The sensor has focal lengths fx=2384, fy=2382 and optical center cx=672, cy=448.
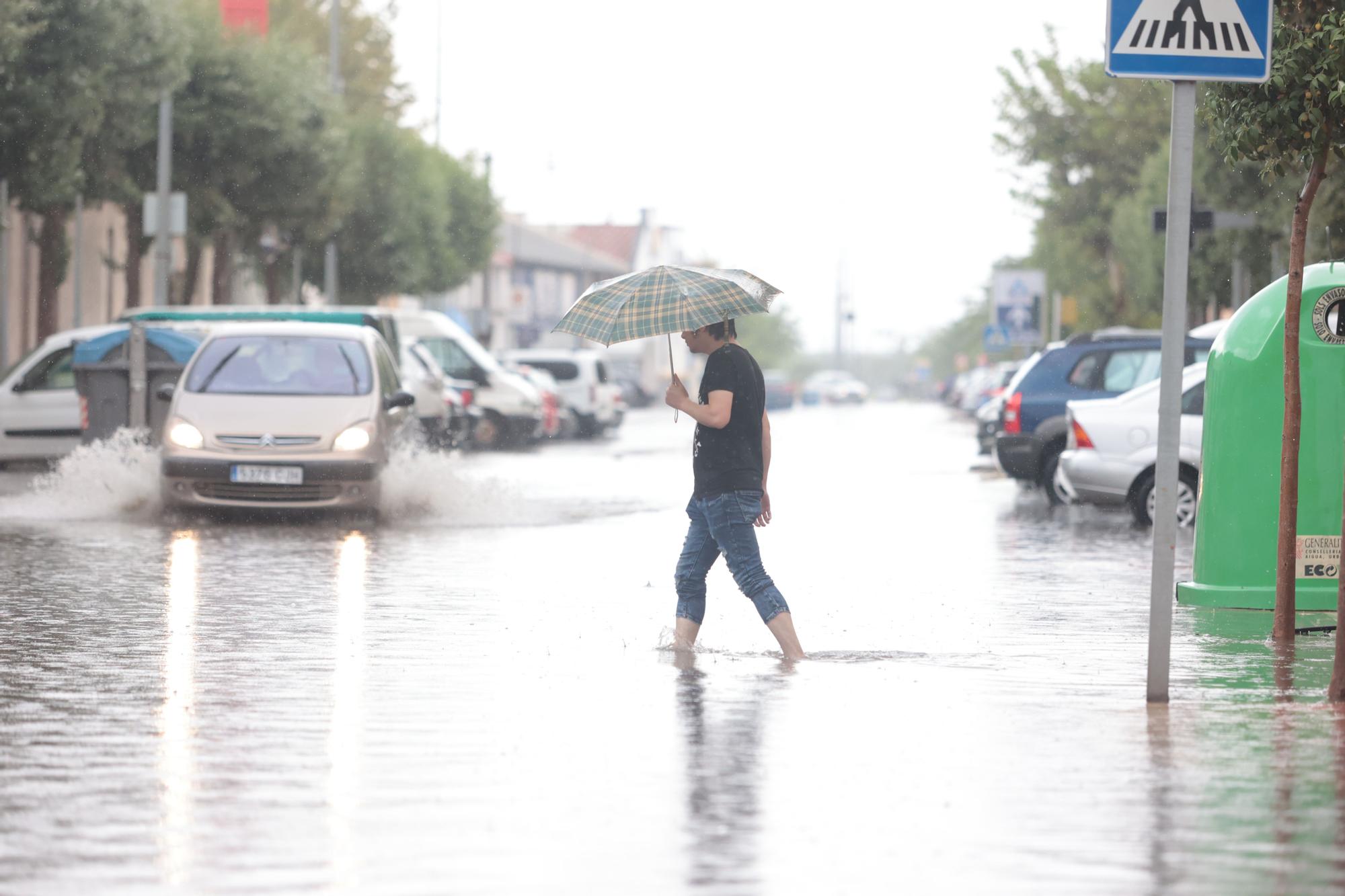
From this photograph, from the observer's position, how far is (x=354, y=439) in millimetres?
18344

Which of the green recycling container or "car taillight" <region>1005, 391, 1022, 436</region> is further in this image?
"car taillight" <region>1005, 391, 1022, 436</region>

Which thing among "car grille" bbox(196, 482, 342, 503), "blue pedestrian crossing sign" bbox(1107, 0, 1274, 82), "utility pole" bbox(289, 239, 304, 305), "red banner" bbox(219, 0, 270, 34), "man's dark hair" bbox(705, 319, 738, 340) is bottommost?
"car grille" bbox(196, 482, 342, 503)

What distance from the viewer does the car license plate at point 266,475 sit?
18.1 meters

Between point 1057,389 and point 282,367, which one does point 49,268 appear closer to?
point 282,367

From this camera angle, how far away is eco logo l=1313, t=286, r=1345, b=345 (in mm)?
11688

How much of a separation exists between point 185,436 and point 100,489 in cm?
177

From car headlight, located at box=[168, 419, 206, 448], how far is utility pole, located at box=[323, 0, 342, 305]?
32.4m

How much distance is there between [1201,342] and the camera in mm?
21266

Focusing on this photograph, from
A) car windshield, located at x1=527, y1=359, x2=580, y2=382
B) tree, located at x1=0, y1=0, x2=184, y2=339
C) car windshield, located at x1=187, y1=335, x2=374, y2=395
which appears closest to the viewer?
car windshield, located at x1=187, y1=335, x2=374, y2=395

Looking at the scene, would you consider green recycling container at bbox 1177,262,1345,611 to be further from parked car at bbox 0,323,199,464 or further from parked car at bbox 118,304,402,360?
parked car at bbox 0,323,199,464

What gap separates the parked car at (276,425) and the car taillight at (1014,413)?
6.12 metres

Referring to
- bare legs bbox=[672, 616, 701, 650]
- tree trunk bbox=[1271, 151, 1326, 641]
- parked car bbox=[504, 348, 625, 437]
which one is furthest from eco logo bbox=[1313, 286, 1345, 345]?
parked car bbox=[504, 348, 625, 437]

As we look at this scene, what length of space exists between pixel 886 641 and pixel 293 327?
952 centimetres

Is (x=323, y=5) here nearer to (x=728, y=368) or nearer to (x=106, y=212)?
(x=106, y=212)
